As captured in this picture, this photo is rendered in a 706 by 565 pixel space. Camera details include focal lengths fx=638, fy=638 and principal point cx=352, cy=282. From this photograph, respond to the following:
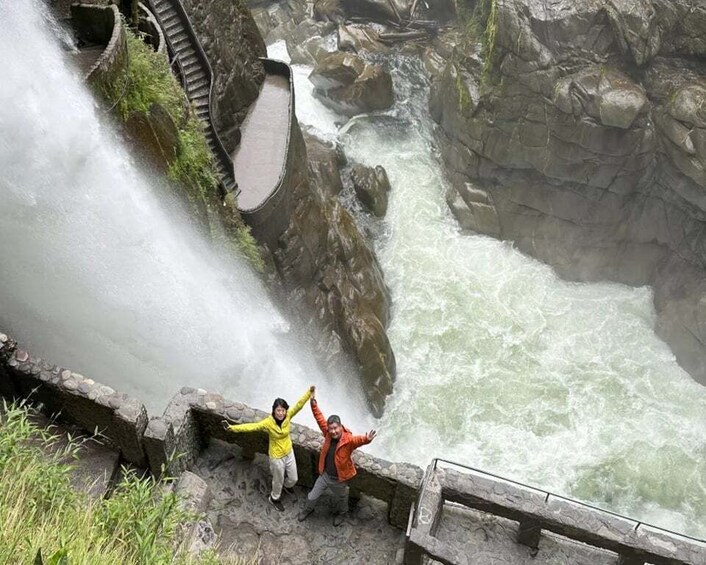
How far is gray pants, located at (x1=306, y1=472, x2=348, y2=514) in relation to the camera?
7289mm

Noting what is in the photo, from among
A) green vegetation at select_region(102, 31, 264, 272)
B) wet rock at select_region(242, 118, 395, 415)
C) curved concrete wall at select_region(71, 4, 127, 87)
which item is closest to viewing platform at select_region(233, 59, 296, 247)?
wet rock at select_region(242, 118, 395, 415)

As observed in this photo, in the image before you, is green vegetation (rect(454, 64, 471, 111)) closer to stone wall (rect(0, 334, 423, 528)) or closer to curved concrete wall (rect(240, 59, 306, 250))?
curved concrete wall (rect(240, 59, 306, 250))

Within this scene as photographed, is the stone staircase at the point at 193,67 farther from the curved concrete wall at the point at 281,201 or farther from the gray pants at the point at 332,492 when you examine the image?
the gray pants at the point at 332,492

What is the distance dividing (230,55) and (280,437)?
1134 cm

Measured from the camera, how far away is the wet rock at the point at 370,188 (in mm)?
19172

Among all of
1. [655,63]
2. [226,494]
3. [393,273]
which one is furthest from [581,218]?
[226,494]

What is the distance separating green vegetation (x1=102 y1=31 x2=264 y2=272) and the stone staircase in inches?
31.8

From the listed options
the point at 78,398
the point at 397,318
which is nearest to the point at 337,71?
the point at 397,318

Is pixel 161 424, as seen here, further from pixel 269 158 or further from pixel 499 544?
pixel 269 158

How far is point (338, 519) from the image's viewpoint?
7719mm

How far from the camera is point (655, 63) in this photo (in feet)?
56.6

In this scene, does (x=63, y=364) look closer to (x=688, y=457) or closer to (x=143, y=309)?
(x=143, y=309)

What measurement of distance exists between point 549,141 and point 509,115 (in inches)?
56.3

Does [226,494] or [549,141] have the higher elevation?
[226,494]
